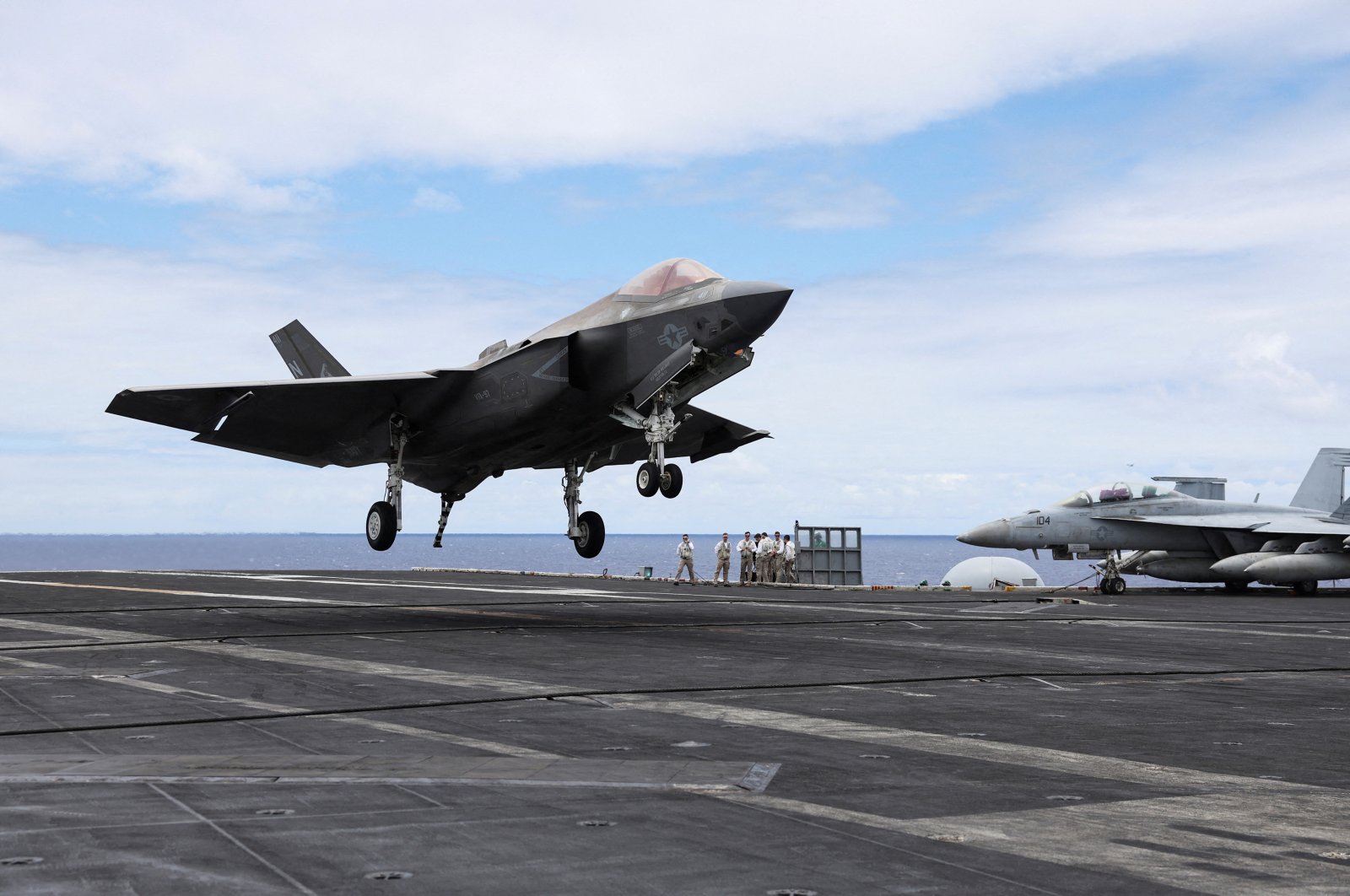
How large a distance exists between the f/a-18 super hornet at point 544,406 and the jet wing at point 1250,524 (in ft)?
70.5

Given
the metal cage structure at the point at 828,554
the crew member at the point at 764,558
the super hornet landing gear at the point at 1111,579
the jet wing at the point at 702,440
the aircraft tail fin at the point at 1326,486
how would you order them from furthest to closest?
the aircraft tail fin at the point at 1326,486 < the metal cage structure at the point at 828,554 < the crew member at the point at 764,558 < the super hornet landing gear at the point at 1111,579 < the jet wing at the point at 702,440

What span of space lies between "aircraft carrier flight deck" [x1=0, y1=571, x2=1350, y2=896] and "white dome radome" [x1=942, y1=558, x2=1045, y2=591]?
1394 inches

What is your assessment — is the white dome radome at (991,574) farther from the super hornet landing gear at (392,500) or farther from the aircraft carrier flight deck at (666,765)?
the aircraft carrier flight deck at (666,765)

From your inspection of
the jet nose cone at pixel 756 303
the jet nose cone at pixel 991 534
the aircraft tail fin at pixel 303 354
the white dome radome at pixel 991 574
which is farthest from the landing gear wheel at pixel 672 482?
the white dome radome at pixel 991 574

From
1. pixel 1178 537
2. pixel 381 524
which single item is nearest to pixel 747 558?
pixel 1178 537

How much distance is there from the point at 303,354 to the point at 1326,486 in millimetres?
41573

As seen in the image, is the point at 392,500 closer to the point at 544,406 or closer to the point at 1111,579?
the point at 544,406

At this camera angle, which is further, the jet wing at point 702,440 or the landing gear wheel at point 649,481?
the jet wing at point 702,440

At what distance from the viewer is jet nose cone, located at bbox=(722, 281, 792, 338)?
18.4 metres

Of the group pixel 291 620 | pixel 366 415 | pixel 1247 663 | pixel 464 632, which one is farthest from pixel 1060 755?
pixel 366 415

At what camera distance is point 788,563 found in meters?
43.5

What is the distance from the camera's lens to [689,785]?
6598mm

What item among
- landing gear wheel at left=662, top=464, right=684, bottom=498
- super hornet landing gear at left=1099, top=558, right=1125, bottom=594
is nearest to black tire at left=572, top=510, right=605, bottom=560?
landing gear wheel at left=662, top=464, right=684, bottom=498

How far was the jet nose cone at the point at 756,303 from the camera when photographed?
18375 millimetres
